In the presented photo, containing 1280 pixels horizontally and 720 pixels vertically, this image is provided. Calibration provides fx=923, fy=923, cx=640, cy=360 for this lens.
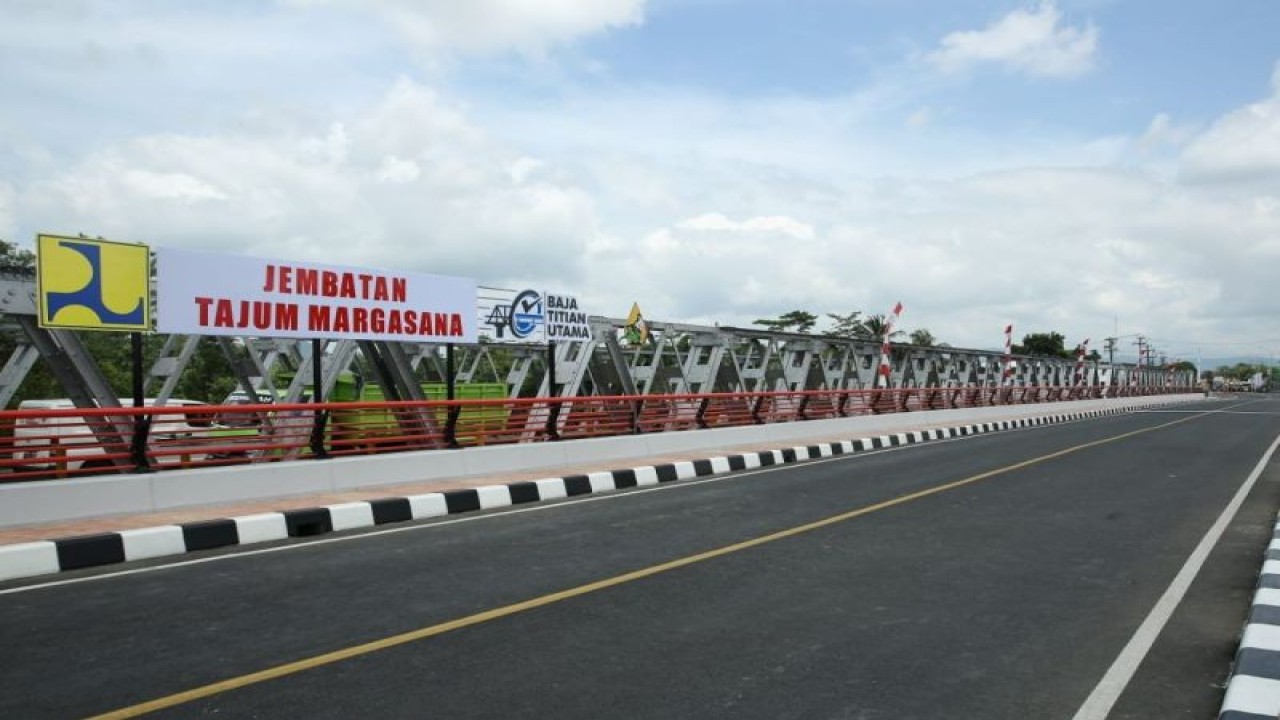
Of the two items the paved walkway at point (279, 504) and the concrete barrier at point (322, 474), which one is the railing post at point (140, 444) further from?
the paved walkway at point (279, 504)

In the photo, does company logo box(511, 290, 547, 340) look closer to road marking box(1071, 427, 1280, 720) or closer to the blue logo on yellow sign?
the blue logo on yellow sign

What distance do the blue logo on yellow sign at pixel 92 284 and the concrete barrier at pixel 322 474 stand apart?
5.01 feet

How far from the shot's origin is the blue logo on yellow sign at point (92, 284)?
8.42 metres

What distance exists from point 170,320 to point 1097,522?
9481 mm

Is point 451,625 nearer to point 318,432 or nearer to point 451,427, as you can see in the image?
point 318,432

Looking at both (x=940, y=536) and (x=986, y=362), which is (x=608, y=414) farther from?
(x=986, y=362)

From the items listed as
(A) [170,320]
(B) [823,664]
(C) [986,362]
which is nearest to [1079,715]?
(B) [823,664]

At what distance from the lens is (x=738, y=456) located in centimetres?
1457

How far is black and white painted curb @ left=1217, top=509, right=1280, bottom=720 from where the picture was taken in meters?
3.48

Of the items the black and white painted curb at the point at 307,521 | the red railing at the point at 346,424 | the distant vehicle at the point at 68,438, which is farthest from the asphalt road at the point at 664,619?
the red railing at the point at 346,424

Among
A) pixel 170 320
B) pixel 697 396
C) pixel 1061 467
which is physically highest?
pixel 170 320

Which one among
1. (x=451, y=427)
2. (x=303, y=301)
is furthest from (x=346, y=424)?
(x=303, y=301)

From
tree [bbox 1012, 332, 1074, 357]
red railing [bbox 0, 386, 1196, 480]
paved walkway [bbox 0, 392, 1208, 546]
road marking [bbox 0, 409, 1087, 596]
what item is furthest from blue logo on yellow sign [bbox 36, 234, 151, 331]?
tree [bbox 1012, 332, 1074, 357]

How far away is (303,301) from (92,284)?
2556 mm
